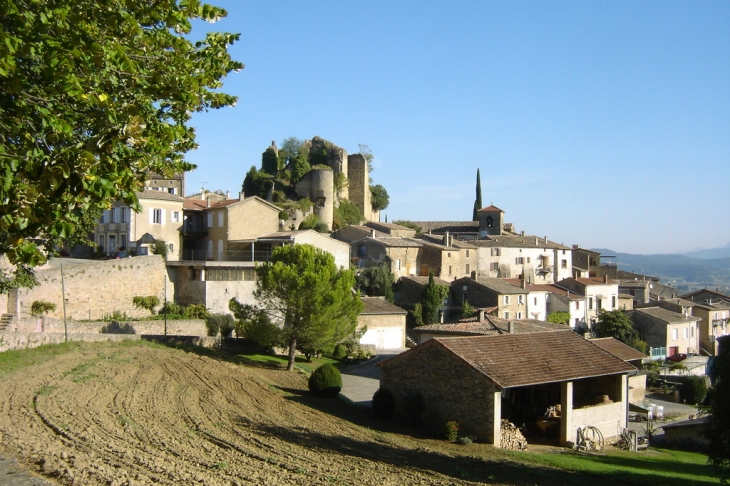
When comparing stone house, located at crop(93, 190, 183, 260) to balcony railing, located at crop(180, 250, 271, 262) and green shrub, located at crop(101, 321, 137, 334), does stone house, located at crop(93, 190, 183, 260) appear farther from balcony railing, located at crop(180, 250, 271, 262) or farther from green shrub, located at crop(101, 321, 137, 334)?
green shrub, located at crop(101, 321, 137, 334)

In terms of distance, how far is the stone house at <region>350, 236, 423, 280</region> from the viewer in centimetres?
5931

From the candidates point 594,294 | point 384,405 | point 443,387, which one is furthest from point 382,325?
point 594,294

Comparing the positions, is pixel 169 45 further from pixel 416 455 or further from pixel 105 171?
pixel 416 455

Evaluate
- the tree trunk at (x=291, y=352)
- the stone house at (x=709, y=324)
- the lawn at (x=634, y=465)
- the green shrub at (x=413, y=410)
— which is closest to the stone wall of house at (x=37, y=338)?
the tree trunk at (x=291, y=352)

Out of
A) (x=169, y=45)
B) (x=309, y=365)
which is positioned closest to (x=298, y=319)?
(x=309, y=365)

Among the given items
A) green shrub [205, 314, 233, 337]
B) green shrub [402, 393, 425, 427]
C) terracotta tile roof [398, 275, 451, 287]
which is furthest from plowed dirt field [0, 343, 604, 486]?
terracotta tile roof [398, 275, 451, 287]

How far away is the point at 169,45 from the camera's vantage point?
33.7 feet

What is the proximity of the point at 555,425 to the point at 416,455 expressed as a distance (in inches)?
347

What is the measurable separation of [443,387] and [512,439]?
310 centimetres

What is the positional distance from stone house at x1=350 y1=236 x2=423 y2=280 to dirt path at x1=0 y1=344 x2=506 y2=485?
2991 cm

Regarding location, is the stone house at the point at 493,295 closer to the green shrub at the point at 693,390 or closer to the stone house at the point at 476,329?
the stone house at the point at 476,329

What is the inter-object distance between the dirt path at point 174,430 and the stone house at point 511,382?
3728 mm

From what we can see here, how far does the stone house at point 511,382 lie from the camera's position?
2373cm

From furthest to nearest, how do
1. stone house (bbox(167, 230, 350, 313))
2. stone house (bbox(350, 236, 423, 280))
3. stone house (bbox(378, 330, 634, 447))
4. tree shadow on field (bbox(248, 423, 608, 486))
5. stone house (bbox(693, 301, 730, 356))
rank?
1. stone house (bbox(693, 301, 730, 356))
2. stone house (bbox(350, 236, 423, 280))
3. stone house (bbox(167, 230, 350, 313))
4. stone house (bbox(378, 330, 634, 447))
5. tree shadow on field (bbox(248, 423, 608, 486))
